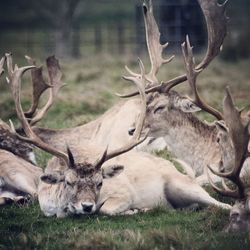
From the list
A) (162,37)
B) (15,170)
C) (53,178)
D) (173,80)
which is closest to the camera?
(53,178)

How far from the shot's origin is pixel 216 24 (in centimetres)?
1103

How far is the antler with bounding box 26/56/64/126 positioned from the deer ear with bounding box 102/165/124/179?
2653 millimetres

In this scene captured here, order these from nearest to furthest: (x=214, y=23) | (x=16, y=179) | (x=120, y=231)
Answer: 1. (x=120, y=231)
2. (x=16, y=179)
3. (x=214, y=23)

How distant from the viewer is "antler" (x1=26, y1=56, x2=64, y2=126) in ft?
39.6

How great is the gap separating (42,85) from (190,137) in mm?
1955

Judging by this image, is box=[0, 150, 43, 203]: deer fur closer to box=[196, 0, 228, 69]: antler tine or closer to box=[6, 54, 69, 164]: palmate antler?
box=[6, 54, 69, 164]: palmate antler

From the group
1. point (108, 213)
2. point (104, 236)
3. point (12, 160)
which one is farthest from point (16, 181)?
point (104, 236)

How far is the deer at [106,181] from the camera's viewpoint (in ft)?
30.2

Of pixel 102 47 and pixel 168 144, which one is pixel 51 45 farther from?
pixel 168 144

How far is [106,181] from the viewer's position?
9875 millimetres

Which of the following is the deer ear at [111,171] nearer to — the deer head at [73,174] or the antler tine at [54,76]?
the deer head at [73,174]

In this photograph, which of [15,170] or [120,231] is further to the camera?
[15,170]

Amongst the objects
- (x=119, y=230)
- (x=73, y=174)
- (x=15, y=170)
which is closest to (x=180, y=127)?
(x=15, y=170)

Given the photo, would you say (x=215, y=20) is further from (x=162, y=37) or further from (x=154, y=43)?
(x=162, y=37)
